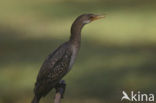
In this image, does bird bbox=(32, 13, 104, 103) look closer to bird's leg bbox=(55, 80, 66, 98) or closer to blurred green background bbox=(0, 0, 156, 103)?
bird's leg bbox=(55, 80, 66, 98)

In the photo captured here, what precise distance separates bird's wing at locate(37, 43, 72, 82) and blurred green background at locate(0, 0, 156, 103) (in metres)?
3.11

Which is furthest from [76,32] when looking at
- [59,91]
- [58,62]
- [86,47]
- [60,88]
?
[86,47]

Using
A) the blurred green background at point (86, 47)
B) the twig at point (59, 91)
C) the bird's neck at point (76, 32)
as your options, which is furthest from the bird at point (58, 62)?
the blurred green background at point (86, 47)

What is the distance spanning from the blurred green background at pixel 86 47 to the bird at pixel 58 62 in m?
3.12

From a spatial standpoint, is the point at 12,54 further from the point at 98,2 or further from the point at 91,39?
the point at 98,2

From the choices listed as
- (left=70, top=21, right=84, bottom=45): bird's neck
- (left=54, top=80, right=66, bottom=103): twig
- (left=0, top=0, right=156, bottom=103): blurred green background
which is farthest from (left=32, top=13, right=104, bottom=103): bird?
(left=0, top=0, right=156, bottom=103): blurred green background

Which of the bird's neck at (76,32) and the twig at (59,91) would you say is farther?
the bird's neck at (76,32)

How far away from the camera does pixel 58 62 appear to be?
26.5 feet

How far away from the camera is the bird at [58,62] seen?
25.6 ft

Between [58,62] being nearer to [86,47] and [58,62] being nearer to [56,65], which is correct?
[56,65]

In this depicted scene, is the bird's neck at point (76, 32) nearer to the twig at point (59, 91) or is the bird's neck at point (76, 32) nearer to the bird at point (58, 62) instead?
the bird at point (58, 62)

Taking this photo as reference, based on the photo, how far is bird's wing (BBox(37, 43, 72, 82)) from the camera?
781 centimetres

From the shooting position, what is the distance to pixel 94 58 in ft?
47.3

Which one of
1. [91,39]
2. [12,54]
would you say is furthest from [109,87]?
[91,39]
